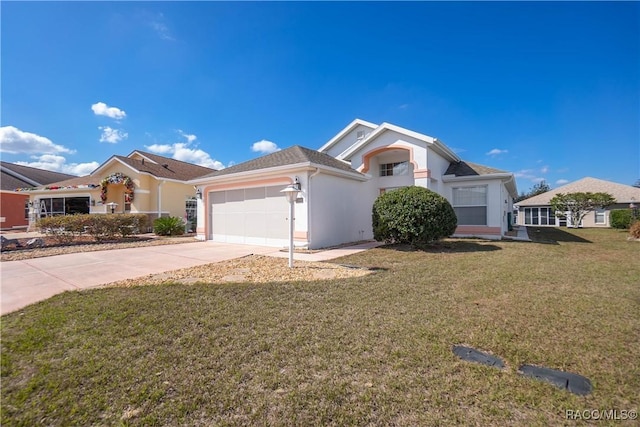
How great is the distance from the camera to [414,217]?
32.0 ft

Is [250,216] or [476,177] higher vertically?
[476,177]

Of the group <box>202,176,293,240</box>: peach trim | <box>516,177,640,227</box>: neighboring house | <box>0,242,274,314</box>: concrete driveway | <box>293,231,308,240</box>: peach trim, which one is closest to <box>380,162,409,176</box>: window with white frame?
<box>202,176,293,240</box>: peach trim

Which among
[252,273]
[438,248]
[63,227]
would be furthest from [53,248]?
[438,248]

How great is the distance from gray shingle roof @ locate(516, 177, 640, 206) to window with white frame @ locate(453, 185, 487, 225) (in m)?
22.5

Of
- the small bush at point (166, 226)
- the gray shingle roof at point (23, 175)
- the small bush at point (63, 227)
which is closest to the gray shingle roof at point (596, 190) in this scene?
the small bush at point (166, 226)

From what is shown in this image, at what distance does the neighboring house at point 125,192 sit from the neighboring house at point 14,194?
144 centimetres

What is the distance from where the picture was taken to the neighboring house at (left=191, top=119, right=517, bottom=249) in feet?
35.3

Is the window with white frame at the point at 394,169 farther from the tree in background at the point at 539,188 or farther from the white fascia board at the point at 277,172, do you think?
the tree in background at the point at 539,188

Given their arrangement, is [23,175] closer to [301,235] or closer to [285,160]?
[285,160]

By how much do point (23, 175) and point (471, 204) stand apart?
1441 inches

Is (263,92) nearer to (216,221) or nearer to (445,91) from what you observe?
(216,221)

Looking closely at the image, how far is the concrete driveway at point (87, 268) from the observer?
5156 mm

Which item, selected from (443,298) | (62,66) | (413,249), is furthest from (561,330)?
(62,66)

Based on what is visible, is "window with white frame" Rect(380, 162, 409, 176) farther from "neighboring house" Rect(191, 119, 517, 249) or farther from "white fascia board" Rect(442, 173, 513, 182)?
"white fascia board" Rect(442, 173, 513, 182)
